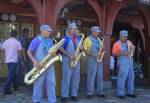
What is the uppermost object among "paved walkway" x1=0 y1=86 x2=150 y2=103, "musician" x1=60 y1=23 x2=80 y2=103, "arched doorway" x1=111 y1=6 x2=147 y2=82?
"arched doorway" x1=111 y1=6 x2=147 y2=82

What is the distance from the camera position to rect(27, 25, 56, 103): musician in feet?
34.8

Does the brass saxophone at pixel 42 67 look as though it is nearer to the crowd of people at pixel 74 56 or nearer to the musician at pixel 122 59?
the crowd of people at pixel 74 56

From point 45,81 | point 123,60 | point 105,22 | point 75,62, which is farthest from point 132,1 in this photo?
point 45,81

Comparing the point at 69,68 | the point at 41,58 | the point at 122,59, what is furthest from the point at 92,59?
the point at 41,58

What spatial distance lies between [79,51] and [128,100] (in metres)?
2.07

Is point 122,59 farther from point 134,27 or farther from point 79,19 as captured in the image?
point 134,27

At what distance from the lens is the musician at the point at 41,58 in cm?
1059

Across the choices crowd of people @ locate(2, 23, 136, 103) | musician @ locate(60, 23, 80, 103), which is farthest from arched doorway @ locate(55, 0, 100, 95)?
musician @ locate(60, 23, 80, 103)

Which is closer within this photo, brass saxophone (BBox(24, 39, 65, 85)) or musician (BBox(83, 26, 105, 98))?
brass saxophone (BBox(24, 39, 65, 85))

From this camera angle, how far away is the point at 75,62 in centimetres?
1206

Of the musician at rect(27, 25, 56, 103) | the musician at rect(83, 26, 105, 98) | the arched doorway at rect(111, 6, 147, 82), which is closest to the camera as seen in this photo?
the musician at rect(27, 25, 56, 103)

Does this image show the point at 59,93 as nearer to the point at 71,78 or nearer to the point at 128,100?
the point at 71,78

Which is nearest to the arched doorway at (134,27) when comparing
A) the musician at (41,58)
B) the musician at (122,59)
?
the musician at (122,59)

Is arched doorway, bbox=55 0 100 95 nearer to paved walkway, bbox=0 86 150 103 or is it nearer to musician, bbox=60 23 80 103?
paved walkway, bbox=0 86 150 103
